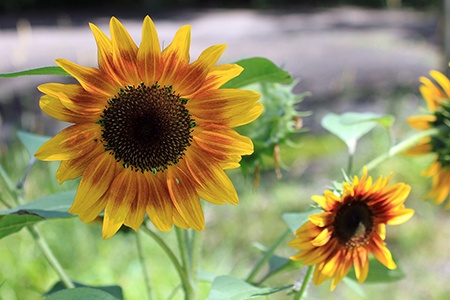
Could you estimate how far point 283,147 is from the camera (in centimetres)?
73

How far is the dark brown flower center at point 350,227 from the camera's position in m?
0.47

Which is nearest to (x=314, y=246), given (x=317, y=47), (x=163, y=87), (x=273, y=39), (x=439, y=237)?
(x=163, y=87)

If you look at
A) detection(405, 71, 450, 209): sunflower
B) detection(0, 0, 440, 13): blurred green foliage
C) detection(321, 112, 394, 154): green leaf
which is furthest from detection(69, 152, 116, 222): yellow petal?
detection(0, 0, 440, 13): blurred green foliage

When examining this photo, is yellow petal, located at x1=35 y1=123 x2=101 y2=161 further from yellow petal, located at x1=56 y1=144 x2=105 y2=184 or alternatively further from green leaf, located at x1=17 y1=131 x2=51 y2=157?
green leaf, located at x1=17 y1=131 x2=51 y2=157

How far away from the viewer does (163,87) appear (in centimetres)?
44

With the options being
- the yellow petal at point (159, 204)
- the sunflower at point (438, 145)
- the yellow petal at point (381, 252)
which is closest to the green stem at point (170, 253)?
the yellow petal at point (159, 204)

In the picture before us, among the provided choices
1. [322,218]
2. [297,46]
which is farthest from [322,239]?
[297,46]

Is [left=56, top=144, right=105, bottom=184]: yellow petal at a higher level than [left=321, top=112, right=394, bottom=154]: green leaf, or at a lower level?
higher

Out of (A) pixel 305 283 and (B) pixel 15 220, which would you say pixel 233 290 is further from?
(B) pixel 15 220

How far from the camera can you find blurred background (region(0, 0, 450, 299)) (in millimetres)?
1775

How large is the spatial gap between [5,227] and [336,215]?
24cm

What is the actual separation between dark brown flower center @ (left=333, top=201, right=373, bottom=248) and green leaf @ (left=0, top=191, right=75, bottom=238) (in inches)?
7.8

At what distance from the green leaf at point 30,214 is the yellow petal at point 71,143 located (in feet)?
0.18

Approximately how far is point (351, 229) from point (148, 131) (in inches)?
6.6
